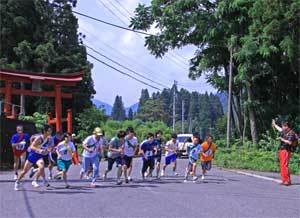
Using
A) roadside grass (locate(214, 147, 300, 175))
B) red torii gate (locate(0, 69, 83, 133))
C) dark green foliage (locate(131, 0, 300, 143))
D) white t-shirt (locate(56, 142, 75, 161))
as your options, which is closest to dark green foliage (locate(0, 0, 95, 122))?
red torii gate (locate(0, 69, 83, 133))

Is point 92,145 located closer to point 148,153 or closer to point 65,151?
point 65,151

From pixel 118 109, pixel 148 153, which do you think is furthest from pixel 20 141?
pixel 118 109

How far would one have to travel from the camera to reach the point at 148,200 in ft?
41.8

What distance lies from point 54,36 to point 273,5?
1233 inches

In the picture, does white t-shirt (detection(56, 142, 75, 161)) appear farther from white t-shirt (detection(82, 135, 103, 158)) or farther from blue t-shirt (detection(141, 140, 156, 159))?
blue t-shirt (detection(141, 140, 156, 159))

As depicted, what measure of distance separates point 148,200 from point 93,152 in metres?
3.71

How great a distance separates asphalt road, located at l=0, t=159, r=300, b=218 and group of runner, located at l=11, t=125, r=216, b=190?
540 mm

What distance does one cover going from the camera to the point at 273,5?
2467 centimetres

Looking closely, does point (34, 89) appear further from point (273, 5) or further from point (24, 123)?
point (273, 5)

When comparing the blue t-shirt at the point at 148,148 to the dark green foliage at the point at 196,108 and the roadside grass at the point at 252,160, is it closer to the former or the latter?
the roadside grass at the point at 252,160

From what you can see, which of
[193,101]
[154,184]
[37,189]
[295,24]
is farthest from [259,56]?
[193,101]

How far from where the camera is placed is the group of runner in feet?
48.1

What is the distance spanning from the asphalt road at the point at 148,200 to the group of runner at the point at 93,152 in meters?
0.54

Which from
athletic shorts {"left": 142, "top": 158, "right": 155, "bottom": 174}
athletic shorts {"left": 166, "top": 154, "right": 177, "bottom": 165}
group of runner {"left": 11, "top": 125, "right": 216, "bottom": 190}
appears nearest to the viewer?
group of runner {"left": 11, "top": 125, "right": 216, "bottom": 190}
